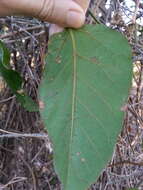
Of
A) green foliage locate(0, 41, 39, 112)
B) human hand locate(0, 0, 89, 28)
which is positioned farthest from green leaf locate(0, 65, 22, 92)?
human hand locate(0, 0, 89, 28)

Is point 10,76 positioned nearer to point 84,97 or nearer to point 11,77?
point 11,77

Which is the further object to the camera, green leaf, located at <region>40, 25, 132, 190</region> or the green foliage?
the green foliage

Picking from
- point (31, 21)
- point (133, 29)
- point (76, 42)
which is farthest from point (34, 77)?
point (76, 42)

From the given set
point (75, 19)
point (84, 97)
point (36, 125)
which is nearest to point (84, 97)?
point (84, 97)

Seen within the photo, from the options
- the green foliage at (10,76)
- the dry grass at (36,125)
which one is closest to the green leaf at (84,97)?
the green foliage at (10,76)

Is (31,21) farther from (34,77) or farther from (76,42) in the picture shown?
(76,42)

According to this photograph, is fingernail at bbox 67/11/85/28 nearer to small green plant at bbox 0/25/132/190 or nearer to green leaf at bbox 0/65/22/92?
small green plant at bbox 0/25/132/190

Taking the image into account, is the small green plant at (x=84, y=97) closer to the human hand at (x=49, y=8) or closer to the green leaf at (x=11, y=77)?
the human hand at (x=49, y=8)
